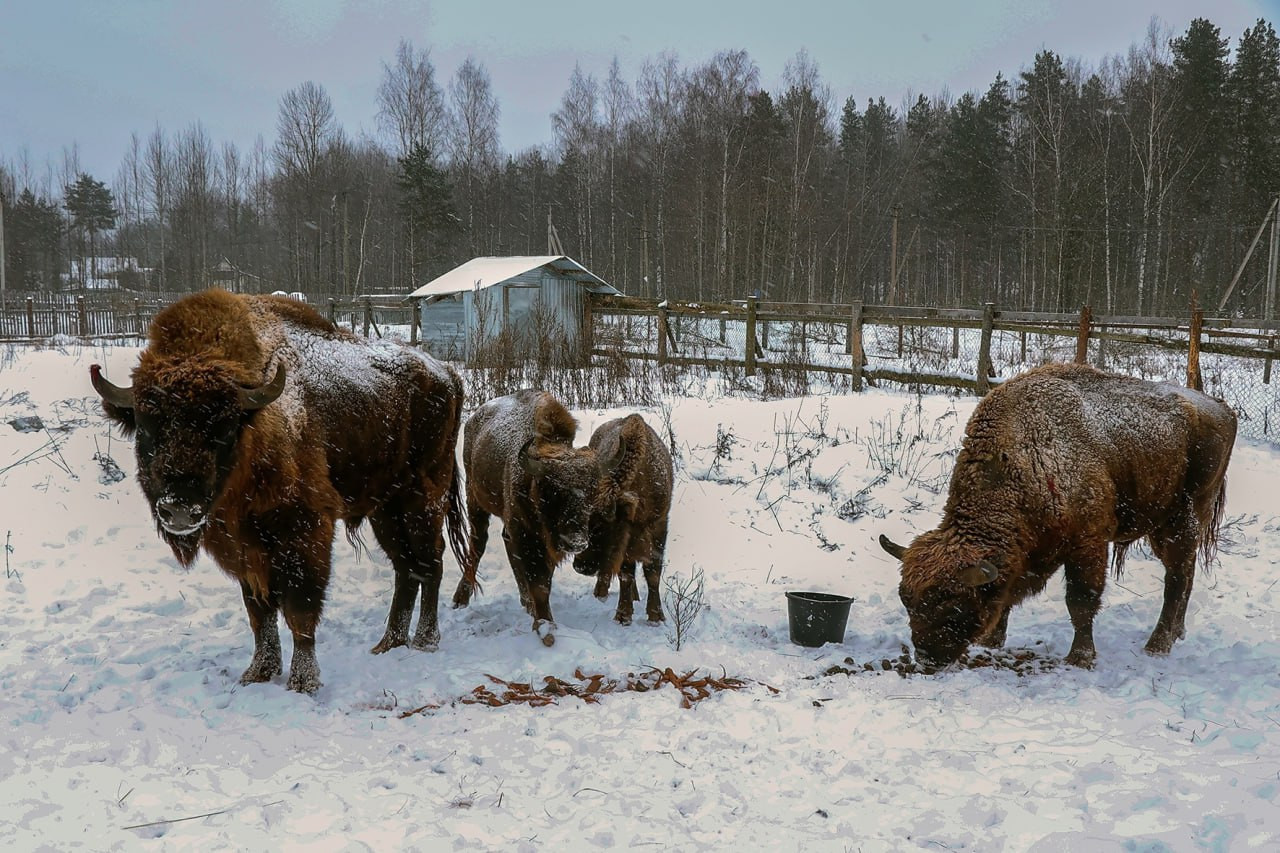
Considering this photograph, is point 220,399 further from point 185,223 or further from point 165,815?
point 185,223

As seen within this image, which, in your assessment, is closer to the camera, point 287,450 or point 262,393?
point 262,393

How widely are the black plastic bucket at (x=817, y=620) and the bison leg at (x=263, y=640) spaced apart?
127 inches

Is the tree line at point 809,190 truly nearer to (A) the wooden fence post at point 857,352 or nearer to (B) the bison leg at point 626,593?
(A) the wooden fence post at point 857,352

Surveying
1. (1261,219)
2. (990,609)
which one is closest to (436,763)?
(990,609)

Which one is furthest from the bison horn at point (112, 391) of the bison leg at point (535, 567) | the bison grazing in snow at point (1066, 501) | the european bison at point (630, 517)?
the bison grazing in snow at point (1066, 501)

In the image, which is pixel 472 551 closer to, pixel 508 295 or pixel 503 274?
pixel 508 295

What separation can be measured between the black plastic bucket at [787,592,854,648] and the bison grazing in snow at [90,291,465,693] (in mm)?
2420

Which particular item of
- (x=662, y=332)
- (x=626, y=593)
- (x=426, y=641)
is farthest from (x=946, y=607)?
(x=662, y=332)

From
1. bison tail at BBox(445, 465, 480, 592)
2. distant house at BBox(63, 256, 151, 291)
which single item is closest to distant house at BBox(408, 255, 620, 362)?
bison tail at BBox(445, 465, 480, 592)

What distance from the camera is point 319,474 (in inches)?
173

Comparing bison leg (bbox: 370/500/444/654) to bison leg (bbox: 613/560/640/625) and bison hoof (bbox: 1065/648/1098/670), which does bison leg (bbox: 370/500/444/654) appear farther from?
bison hoof (bbox: 1065/648/1098/670)

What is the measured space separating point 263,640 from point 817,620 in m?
3.42

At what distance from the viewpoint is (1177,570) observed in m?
5.49

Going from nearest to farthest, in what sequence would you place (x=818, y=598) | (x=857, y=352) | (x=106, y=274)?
(x=818, y=598) < (x=857, y=352) < (x=106, y=274)
